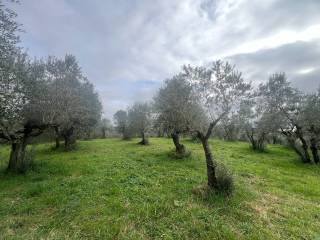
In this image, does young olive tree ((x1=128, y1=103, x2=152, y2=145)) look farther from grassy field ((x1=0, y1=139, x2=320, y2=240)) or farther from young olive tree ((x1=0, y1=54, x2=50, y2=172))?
grassy field ((x1=0, y1=139, x2=320, y2=240))

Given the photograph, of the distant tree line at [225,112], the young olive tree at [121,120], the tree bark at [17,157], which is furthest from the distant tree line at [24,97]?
the young olive tree at [121,120]

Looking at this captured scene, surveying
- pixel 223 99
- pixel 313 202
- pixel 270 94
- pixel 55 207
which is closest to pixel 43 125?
pixel 55 207

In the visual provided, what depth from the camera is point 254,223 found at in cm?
876

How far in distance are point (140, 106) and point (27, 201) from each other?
106 ft

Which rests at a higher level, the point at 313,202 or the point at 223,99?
the point at 223,99

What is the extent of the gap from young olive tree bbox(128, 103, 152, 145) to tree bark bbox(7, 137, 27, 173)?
22.7 m

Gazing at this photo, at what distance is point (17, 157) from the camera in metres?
16.9

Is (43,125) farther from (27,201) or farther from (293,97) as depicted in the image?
(293,97)

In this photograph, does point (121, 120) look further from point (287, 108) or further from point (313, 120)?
point (313, 120)

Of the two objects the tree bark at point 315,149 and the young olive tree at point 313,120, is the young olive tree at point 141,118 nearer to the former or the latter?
the young olive tree at point 313,120

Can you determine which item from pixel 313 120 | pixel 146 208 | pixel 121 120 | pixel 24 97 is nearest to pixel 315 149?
pixel 313 120

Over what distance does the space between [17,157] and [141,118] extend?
25405 mm

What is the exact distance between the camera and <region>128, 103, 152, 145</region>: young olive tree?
131 ft

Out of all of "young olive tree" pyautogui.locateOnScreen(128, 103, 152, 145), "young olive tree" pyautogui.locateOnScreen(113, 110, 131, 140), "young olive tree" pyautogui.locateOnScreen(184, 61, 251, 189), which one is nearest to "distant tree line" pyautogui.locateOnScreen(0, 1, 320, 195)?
"young olive tree" pyautogui.locateOnScreen(184, 61, 251, 189)
